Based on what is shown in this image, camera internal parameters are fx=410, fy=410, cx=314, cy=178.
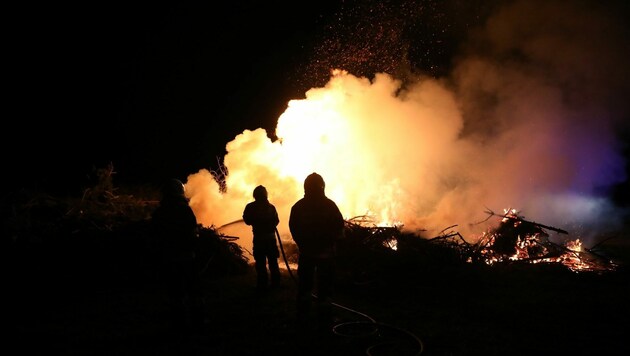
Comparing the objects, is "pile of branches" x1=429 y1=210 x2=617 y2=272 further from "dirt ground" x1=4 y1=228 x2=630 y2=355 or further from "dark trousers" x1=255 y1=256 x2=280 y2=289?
"dark trousers" x1=255 y1=256 x2=280 y2=289

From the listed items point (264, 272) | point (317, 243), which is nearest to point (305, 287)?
point (317, 243)

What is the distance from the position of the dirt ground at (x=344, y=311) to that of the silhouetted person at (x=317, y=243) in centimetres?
34

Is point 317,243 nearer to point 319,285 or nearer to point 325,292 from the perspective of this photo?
point 319,285

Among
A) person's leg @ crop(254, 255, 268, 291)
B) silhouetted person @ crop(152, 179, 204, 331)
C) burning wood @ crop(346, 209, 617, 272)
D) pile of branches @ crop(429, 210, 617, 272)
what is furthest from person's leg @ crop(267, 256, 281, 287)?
pile of branches @ crop(429, 210, 617, 272)

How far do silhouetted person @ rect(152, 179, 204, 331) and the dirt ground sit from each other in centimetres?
29

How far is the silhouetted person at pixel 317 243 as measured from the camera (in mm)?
Result: 5766

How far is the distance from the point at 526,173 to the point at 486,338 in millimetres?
11912

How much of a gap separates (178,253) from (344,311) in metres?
2.79

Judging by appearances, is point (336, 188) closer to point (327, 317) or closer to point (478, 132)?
point (478, 132)

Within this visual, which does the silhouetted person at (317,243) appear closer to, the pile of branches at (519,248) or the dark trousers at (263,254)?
the dark trousers at (263,254)

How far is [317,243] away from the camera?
5785 millimetres

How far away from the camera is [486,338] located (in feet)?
17.4

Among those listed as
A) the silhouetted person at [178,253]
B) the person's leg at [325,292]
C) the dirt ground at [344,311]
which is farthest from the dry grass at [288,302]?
the silhouetted person at [178,253]

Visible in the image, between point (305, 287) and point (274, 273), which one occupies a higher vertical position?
point (274, 273)
